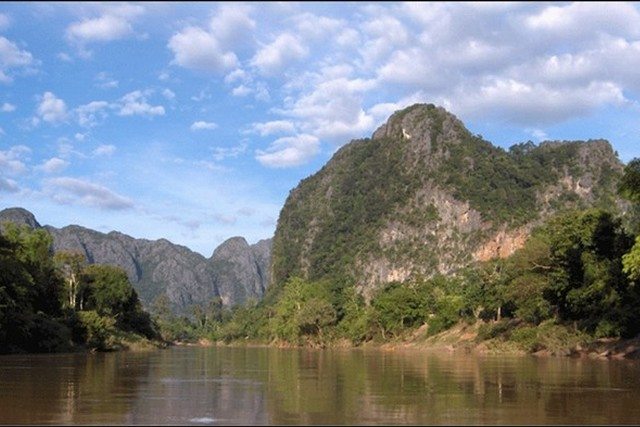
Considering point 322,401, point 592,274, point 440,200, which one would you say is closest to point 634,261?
point 322,401

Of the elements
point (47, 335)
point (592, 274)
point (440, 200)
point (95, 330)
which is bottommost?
point (95, 330)

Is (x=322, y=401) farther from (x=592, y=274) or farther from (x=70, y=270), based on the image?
(x=70, y=270)

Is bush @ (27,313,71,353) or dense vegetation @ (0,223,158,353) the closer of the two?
dense vegetation @ (0,223,158,353)

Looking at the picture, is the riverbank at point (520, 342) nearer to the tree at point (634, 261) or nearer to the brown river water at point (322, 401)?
the tree at point (634, 261)

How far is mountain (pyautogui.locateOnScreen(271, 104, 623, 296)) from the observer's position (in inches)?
5620

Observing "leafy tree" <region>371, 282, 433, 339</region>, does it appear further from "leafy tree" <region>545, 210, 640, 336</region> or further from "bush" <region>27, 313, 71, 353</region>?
"bush" <region>27, 313, 71, 353</region>

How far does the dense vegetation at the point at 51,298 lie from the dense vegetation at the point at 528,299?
1068 inches

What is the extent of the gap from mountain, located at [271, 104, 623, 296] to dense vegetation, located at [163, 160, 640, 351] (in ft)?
124

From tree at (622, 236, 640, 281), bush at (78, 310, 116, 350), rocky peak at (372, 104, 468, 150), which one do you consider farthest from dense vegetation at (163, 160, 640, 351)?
rocky peak at (372, 104, 468, 150)

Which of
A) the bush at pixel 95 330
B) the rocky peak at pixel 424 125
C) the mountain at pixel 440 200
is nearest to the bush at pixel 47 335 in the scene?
the bush at pixel 95 330

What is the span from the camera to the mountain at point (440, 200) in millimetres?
142750

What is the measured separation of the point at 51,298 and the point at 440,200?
105283 mm

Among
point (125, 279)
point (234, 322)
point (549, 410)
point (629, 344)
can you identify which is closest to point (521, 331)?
point (629, 344)

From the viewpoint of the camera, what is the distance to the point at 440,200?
154 meters
